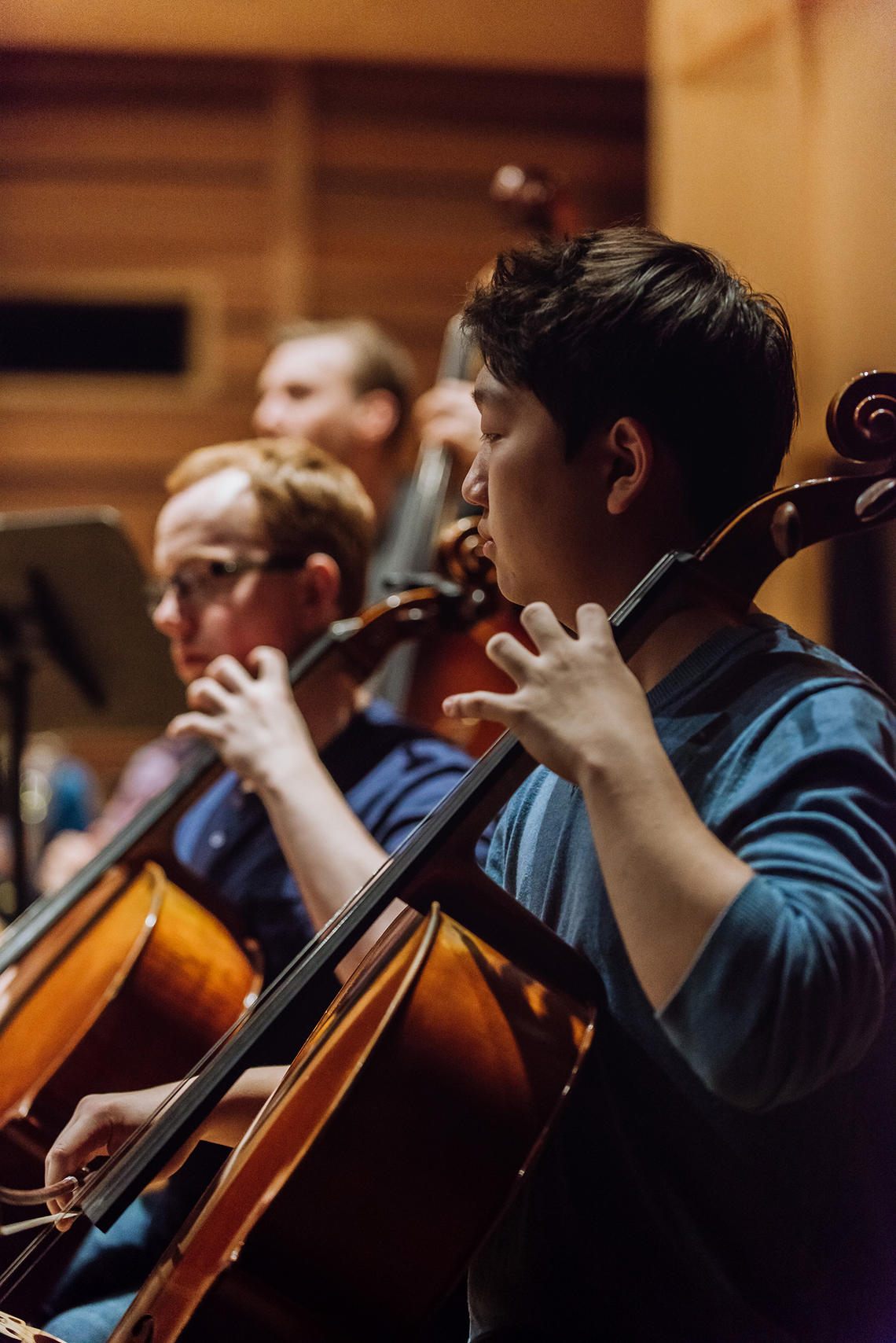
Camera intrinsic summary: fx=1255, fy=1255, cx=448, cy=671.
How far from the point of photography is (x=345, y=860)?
4.17 feet

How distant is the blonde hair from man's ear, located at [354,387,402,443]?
108cm

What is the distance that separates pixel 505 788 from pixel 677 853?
19cm

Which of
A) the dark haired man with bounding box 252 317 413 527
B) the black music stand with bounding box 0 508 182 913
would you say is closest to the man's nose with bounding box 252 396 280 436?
the dark haired man with bounding box 252 317 413 527

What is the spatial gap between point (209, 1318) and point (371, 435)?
2.29 metres

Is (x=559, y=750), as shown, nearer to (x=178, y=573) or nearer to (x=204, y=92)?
(x=178, y=573)

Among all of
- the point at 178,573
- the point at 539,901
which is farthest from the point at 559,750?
the point at 178,573

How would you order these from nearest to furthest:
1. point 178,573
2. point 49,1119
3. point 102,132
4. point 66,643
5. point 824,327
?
1. point 49,1119
2. point 178,573
3. point 66,643
4. point 824,327
5. point 102,132

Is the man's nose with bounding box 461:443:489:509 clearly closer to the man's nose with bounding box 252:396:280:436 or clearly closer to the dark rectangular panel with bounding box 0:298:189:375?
the man's nose with bounding box 252:396:280:436

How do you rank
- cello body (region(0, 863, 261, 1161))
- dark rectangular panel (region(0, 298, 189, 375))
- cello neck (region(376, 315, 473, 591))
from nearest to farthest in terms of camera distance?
cello body (region(0, 863, 261, 1161)) < cello neck (region(376, 315, 473, 591)) < dark rectangular panel (region(0, 298, 189, 375))

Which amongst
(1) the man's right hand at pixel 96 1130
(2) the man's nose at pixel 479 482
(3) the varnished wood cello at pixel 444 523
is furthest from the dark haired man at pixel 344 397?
(1) the man's right hand at pixel 96 1130

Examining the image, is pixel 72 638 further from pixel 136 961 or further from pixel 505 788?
pixel 505 788

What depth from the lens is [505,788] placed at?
0.87 meters

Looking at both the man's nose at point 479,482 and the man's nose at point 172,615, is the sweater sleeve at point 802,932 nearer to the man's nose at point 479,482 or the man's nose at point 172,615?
the man's nose at point 479,482

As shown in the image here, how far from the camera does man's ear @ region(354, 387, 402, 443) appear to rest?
283 cm
